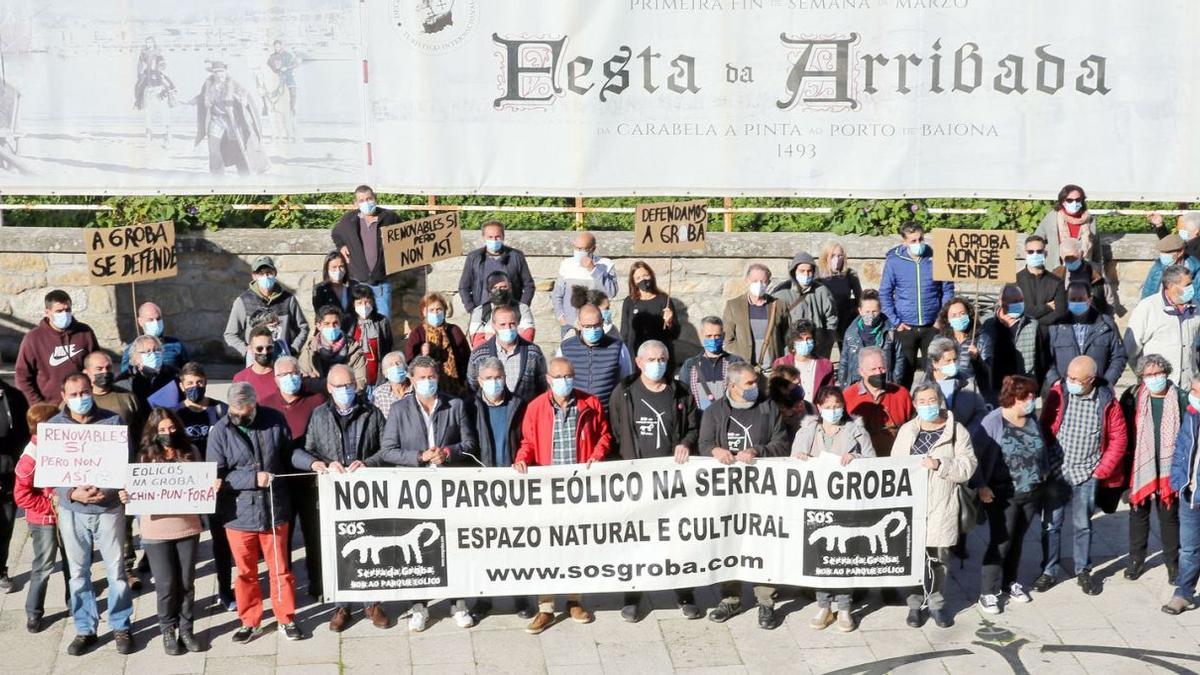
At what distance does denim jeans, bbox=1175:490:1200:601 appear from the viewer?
11.4 m

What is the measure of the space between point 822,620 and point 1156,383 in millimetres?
2817

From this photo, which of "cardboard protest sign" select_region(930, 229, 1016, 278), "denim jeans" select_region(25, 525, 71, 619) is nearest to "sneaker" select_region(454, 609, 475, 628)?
"denim jeans" select_region(25, 525, 71, 619)

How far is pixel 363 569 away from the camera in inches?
432

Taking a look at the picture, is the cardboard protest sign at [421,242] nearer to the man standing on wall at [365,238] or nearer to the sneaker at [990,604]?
the man standing on wall at [365,238]

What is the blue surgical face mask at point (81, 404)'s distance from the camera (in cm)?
1064

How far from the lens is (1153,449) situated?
38.0 ft

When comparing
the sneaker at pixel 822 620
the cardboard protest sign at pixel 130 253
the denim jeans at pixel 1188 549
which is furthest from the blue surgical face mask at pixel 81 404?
the denim jeans at pixel 1188 549

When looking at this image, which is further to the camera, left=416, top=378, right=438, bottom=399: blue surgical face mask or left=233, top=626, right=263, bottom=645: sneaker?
left=416, top=378, right=438, bottom=399: blue surgical face mask

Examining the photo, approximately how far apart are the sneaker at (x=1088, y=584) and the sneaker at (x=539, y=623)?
12.4 feet

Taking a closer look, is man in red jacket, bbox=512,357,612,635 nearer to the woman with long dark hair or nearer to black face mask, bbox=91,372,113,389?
the woman with long dark hair

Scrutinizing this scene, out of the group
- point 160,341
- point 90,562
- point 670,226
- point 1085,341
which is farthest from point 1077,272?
point 90,562

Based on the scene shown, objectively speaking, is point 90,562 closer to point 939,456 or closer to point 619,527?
point 619,527

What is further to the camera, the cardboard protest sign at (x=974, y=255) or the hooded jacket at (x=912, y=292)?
the hooded jacket at (x=912, y=292)

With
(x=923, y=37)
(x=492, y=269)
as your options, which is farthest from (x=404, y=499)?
(x=923, y=37)
